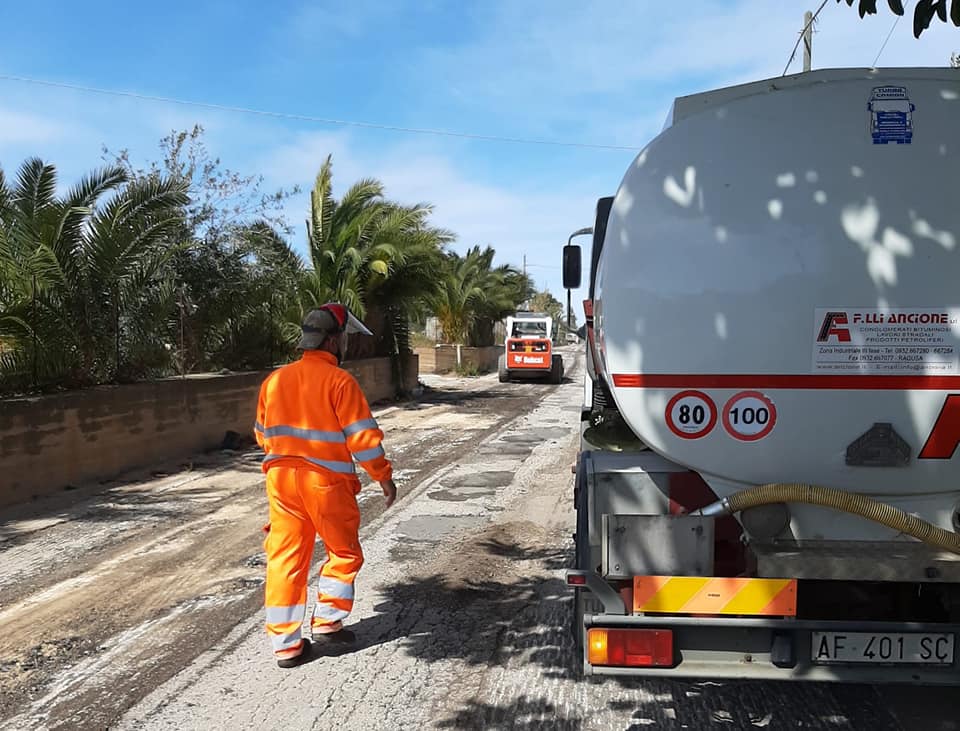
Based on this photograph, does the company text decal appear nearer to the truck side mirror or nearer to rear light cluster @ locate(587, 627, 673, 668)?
rear light cluster @ locate(587, 627, 673, 668)

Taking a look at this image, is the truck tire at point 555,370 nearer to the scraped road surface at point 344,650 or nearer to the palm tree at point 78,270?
the palm tree at point 78,270

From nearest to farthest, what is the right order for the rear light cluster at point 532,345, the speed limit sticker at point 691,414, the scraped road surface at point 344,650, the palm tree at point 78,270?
the speed limit sticker at point 691,414
the scraped road surface at point 344,650
the palm tree at point 78,270
the rear light cluster at point 532,345

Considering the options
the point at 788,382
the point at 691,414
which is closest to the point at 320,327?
the point at 691,414

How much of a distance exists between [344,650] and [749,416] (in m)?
2.49

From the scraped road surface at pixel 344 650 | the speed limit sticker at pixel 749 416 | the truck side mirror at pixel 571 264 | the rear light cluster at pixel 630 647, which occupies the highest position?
the truck side mirror at pixel 571 264

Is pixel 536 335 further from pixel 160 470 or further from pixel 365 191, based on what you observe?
pixel 160 470

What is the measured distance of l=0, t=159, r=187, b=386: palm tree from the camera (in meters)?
8.59

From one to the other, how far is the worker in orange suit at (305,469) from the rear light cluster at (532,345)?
71.3 feet

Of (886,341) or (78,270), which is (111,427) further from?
(886,341)

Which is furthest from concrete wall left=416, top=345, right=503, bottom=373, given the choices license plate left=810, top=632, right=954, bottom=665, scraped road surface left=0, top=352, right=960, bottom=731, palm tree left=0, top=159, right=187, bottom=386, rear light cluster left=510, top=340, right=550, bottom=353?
license plate left=810, top=632, right=954, bottom=665

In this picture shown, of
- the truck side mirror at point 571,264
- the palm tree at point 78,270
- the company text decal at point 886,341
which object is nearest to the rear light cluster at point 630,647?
the company text decal at point 886,341

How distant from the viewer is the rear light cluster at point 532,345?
25781 millimetres

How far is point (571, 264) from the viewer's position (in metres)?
6.86

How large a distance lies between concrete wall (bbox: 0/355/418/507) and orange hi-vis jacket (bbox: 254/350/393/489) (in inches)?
190
